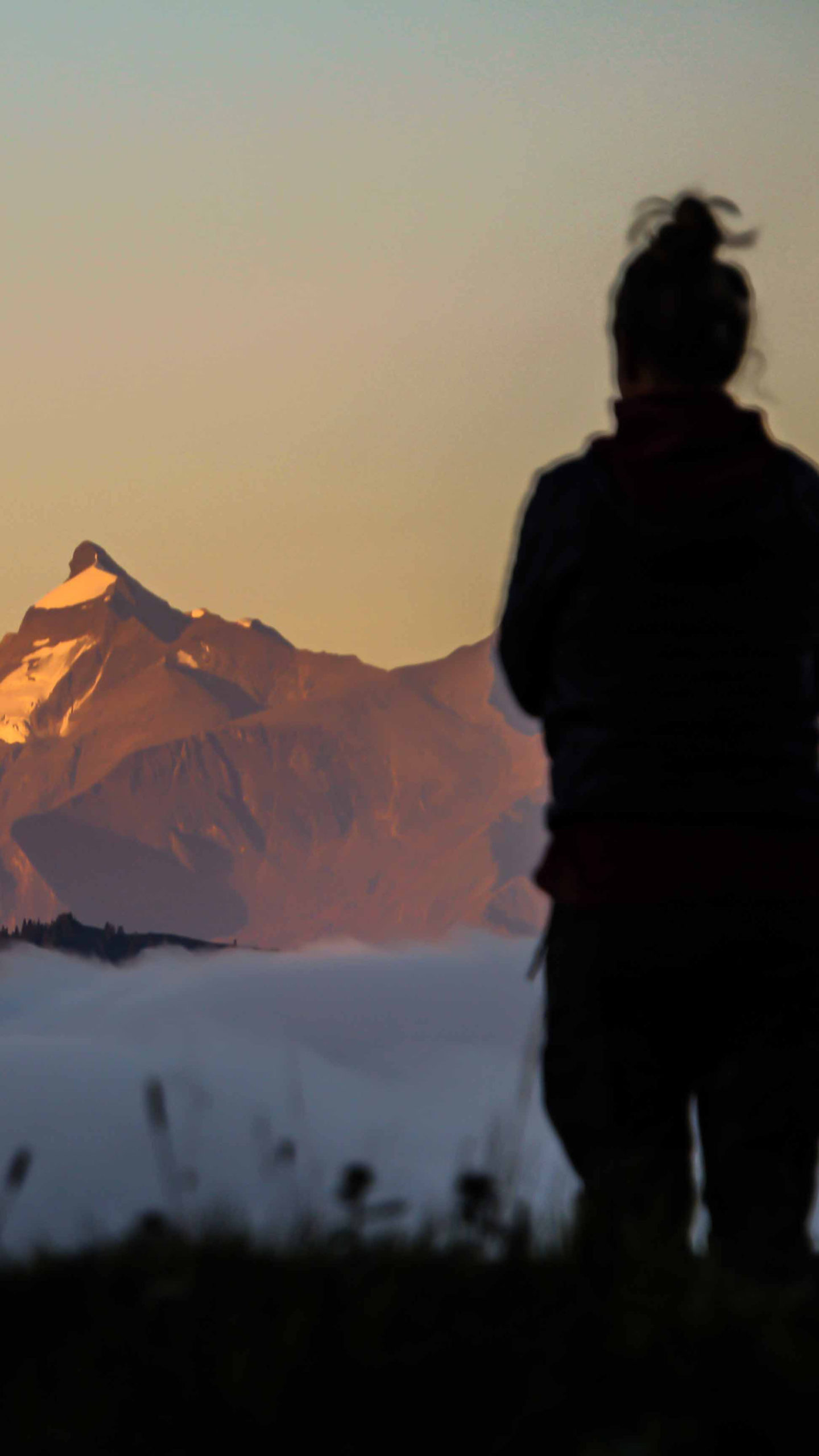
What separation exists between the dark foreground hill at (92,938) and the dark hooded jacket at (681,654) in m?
49.7

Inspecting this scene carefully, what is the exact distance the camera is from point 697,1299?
2.64 m

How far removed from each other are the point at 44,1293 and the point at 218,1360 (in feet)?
2.15

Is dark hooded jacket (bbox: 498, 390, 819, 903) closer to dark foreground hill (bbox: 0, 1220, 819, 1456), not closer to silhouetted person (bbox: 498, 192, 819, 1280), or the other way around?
silhouetted person (bbox: 498, 192, 819, 1280)

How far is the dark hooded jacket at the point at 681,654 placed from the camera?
3.10m

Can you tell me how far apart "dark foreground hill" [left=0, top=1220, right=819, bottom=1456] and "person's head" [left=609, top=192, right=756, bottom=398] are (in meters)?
1.62

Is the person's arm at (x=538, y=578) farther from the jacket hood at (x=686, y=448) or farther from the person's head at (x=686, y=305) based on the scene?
the person's head at (x=686, y=305)

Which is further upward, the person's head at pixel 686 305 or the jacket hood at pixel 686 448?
the person's head at pixel 686 305

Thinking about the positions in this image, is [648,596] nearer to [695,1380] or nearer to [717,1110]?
[717,1110]

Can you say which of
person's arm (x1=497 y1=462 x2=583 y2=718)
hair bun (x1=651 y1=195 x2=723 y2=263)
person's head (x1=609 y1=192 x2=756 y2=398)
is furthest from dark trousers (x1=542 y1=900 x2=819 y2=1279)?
hair bun (x1=651 y1=195 x2=723 y2=263)

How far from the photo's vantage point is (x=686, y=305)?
128 inches

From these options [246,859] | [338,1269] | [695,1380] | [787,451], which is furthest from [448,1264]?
[246,859]

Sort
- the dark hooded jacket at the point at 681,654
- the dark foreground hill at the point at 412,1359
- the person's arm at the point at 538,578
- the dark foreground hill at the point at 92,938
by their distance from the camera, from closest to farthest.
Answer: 1. the dark foreground hill at the point at 412,1359
2. the dark hooded jacket at the point at 681,654
3. the person's arm at the point at 538,578
4. the dark foreground hill at the point at 92,938

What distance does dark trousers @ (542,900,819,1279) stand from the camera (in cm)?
311

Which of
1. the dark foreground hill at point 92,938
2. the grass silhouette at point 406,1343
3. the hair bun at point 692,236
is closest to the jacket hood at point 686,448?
the hair bun at point 692,236
